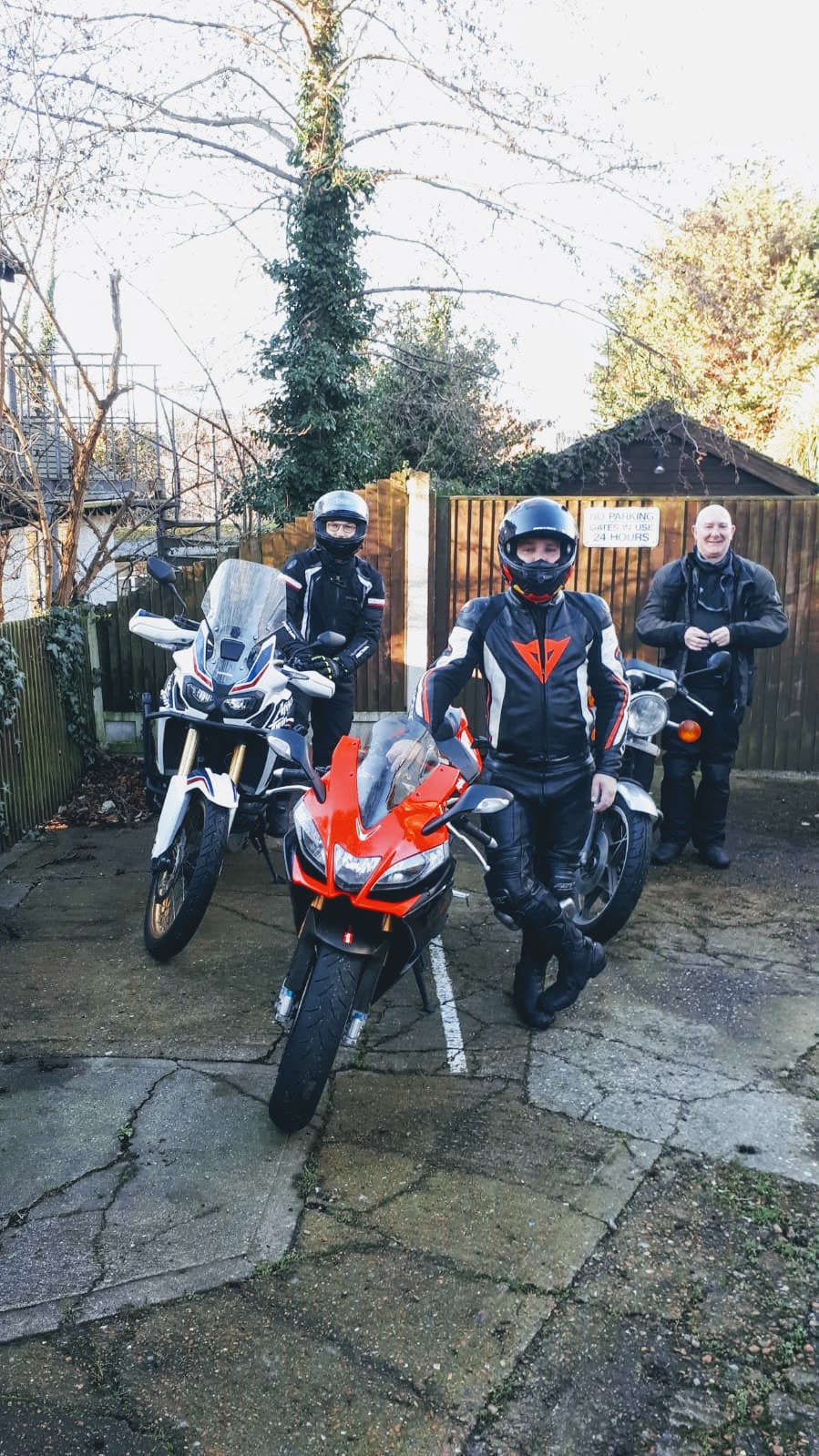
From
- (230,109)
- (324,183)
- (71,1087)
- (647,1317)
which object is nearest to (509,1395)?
(647,1317)

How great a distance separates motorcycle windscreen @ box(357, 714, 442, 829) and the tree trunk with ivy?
8715 millimetres

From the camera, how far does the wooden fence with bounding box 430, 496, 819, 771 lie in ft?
26.3

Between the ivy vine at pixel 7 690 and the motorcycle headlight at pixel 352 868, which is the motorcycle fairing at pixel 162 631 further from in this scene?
the motorcycle headlight at pixel 352 868

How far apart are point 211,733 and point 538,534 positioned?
1.77 meters

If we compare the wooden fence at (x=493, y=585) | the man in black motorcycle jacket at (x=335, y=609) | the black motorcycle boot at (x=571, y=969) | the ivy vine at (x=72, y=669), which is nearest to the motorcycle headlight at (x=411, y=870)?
the black motorcycle boot at (x=571, y=969)

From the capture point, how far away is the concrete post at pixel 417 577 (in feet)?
26.7

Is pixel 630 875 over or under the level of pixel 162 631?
under

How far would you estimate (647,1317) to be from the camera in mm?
2535

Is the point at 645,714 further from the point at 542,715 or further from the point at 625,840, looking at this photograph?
the point at 542,715

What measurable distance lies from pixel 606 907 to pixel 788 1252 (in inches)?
75.8

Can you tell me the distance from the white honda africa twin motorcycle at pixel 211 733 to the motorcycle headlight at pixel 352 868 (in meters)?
1.38

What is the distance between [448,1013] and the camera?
418 cm

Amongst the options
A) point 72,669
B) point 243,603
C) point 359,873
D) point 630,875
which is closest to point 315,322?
point 72,669

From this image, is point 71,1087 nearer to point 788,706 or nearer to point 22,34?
point 788,706
